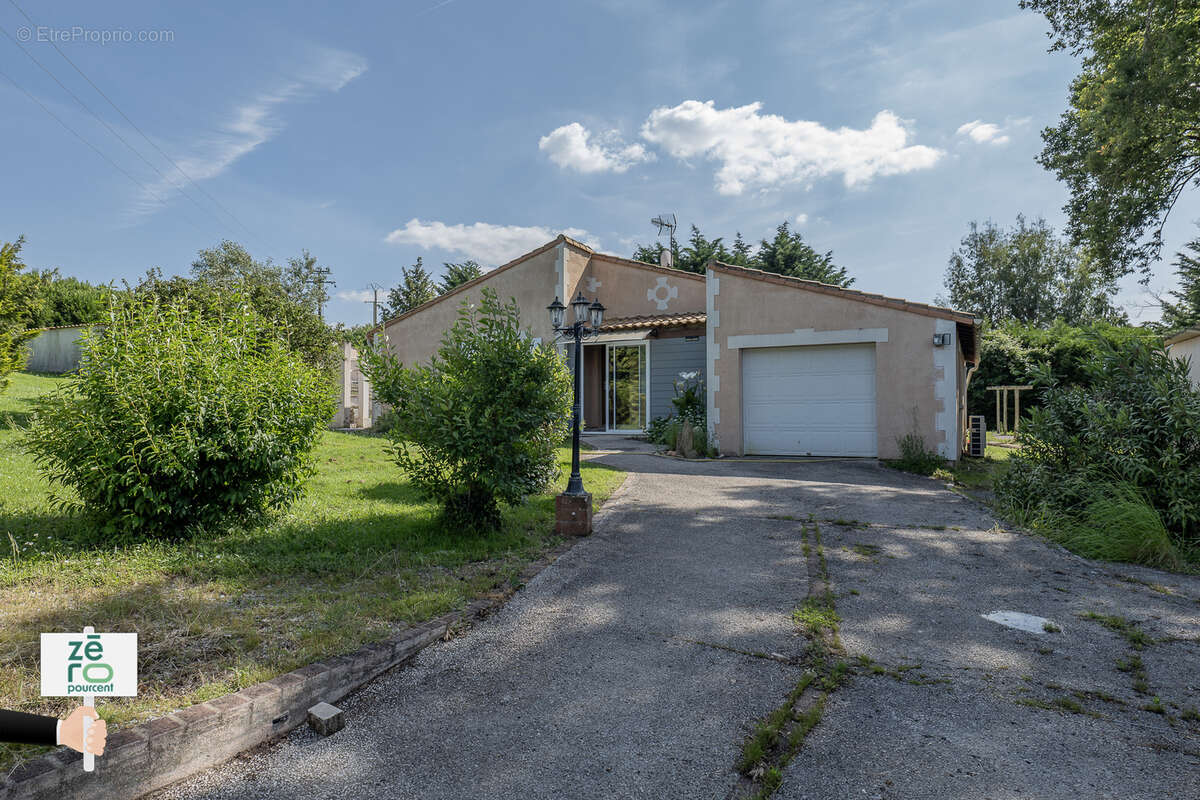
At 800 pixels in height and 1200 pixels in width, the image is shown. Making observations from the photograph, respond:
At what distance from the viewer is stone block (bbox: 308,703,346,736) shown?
8.30 feet

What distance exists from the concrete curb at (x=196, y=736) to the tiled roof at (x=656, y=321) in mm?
11485

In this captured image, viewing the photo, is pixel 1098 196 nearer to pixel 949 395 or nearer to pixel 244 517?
pixel 949 395

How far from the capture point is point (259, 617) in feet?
11.2

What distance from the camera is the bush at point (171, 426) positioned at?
177 inches

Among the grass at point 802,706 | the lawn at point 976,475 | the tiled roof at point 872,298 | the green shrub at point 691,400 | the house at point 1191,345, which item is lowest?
the grass at point 802,706

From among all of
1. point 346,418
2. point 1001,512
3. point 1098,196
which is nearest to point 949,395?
point 1001,512

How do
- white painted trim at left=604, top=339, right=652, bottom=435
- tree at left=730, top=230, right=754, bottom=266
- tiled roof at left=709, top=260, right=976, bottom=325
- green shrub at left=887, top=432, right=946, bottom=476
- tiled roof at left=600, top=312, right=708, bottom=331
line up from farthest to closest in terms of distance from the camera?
tree at left=730, top=230, right=754, bottom=266, white painted trim at left=604, top=339, right=652, bottom=435, tiled roof at left=600, top=312, right=708, bottom=331, tiled roof at left=709, top=260, right=976, bottom=325, green shrub at left=887, top=432, right=946, bottom=476

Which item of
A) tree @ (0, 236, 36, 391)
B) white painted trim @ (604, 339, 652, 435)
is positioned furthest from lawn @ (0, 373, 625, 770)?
white painted trim @ (604, 339, 652, 435)

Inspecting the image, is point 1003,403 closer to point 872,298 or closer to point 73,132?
point 872,298

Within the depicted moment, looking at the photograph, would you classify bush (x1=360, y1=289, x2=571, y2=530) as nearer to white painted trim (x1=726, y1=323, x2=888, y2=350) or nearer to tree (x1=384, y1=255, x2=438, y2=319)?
white painted trim (x1=726, y1=323, x2=888, y2=350)

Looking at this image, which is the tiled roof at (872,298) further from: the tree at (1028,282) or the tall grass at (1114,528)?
the tree at (1028,282)

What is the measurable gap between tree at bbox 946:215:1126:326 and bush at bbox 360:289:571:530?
3424cm

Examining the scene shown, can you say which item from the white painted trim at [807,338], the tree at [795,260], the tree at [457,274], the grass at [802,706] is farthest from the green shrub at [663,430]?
the tree at [457,274]

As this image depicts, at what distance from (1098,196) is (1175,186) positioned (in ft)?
4.67
